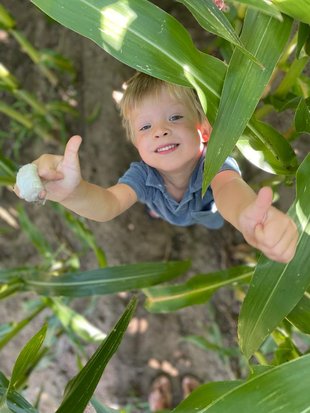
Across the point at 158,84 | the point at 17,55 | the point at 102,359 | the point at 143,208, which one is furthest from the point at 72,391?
the point at 17,55

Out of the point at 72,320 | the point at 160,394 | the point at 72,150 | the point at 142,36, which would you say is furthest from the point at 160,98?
the point at 160,394

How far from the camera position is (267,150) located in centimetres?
84

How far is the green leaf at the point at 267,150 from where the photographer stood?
2.71ft

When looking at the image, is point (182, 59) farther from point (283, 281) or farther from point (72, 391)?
point (72, 391)

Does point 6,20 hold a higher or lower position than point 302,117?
lower

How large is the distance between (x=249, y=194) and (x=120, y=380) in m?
1.12

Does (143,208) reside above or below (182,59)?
below

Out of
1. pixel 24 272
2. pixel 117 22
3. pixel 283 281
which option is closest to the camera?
pixel 117 22

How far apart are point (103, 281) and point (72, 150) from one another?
23.8 inches

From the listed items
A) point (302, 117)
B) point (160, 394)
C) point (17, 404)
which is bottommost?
point (160, 394)

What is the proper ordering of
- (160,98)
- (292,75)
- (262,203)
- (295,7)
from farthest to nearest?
(292,75) < (160,98) < (295,7) < (262,203)

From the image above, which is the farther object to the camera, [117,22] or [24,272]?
[24,272]

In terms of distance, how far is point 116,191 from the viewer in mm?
845

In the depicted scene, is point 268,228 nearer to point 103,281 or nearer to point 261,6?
point 261,6
